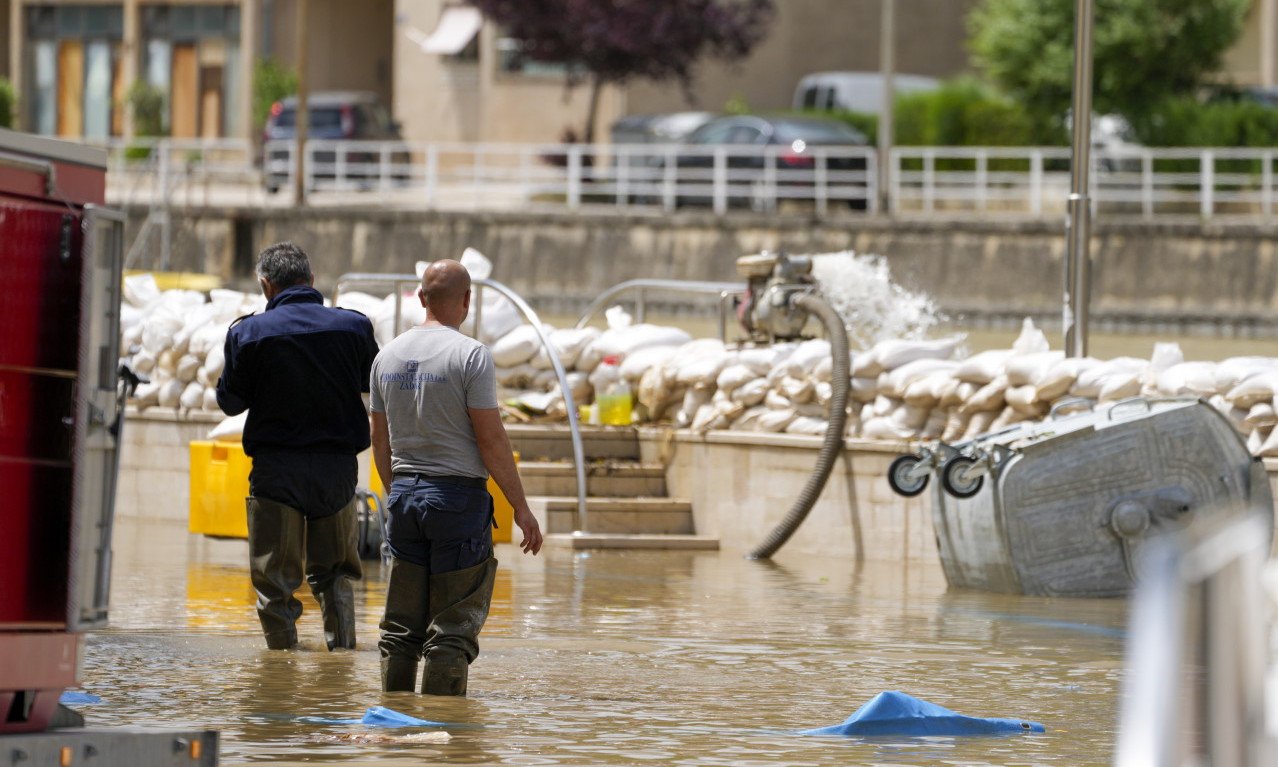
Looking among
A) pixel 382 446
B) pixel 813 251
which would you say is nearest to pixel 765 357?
pixel 382 446

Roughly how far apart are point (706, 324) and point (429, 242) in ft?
21.2

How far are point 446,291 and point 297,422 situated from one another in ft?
3.93

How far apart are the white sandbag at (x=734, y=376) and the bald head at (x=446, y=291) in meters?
6.47

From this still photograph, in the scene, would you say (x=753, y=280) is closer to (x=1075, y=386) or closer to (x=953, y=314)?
(x=1075, y=386)

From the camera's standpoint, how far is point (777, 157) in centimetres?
3291

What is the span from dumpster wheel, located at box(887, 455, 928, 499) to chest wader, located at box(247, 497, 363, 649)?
147 inches

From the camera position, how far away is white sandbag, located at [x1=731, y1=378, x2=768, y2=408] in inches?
513

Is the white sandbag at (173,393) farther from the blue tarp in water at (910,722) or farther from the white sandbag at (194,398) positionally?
the blue tarp in water at (910,722)

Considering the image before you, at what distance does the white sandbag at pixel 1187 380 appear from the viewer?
1116cm

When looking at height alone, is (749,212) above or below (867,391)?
above

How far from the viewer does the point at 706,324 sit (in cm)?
2922

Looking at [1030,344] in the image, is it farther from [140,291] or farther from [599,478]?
[140,291]

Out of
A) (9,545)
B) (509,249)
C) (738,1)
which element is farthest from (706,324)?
(9,545)

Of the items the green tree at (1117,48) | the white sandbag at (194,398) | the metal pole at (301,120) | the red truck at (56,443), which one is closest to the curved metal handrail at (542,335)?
the white sandbag at (194,398)
